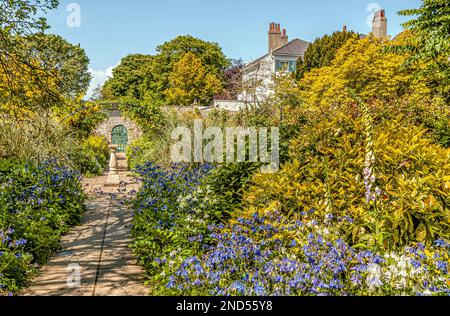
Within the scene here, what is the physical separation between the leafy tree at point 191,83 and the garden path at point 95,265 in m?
30.3

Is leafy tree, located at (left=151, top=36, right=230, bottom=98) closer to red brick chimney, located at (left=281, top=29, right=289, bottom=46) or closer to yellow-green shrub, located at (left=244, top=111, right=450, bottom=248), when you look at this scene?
red brick chimney, located at (left=281, top=29, right=289, bottom=46)

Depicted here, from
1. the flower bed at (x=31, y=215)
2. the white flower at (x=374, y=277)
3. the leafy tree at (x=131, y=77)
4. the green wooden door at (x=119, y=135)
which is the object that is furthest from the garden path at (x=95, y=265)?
the leafy tree at (x=131, y=77)

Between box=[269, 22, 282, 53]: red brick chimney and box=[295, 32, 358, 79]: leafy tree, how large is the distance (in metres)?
5.88

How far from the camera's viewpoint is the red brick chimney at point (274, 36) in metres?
34.1

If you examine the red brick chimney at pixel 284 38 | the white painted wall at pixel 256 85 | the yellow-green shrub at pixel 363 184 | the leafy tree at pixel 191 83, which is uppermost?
the red brick chimney at pixel 284 38

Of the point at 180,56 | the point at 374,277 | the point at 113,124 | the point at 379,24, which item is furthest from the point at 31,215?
the point at 180,56

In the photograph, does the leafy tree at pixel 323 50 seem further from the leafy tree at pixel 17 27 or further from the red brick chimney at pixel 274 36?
the leafy tree at pixel 17 27

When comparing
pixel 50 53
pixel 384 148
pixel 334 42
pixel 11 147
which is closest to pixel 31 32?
pixel 50 53

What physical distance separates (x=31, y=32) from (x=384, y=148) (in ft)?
18.2

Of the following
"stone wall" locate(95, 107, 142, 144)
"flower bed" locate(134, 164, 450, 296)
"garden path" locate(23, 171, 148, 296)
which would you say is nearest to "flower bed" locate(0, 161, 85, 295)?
"garden path" locate(23, 171, 148, 296)

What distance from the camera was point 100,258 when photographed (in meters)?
4.61

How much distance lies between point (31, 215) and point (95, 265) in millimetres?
1344

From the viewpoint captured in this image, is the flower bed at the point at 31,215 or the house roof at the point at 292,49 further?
the house roof at the point at 292,49
